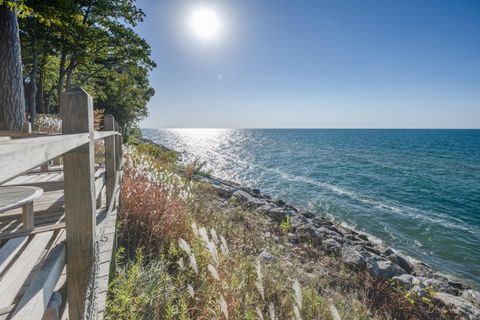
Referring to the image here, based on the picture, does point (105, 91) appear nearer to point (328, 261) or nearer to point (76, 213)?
point (328, 261)

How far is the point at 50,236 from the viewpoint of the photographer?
194cm

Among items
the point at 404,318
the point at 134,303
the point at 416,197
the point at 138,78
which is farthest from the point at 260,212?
the point at 138,78

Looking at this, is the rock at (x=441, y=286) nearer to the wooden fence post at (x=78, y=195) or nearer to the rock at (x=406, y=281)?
the rock at (x=406, y=281)

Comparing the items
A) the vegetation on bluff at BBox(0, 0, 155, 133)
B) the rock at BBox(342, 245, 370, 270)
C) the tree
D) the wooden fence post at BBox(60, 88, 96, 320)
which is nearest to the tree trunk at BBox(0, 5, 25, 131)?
the vegetation on bluff at BBox(0, 0, 155, 133)

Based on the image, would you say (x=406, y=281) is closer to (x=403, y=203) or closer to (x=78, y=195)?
(x=78, y=195)

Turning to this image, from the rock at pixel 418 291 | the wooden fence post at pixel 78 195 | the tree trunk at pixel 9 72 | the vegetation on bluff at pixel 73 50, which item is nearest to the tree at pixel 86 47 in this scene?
the vegetation on bluff at pixel 73 50

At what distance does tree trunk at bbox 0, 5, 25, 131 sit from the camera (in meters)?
7.05

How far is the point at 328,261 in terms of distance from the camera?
634 centimetres

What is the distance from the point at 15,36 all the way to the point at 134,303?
8778 millimetres

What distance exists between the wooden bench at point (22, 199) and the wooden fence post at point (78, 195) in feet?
2.17

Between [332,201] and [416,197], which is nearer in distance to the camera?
[332,201]

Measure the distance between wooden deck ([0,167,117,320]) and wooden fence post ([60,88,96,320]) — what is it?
0.17 m

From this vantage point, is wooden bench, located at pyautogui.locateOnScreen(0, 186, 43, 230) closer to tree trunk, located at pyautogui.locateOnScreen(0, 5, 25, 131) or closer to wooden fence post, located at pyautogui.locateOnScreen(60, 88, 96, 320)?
wooden fence post, located at pyautogui.locateOnScreen(60, 88, 96, 320)

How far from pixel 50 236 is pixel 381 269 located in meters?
7.05
